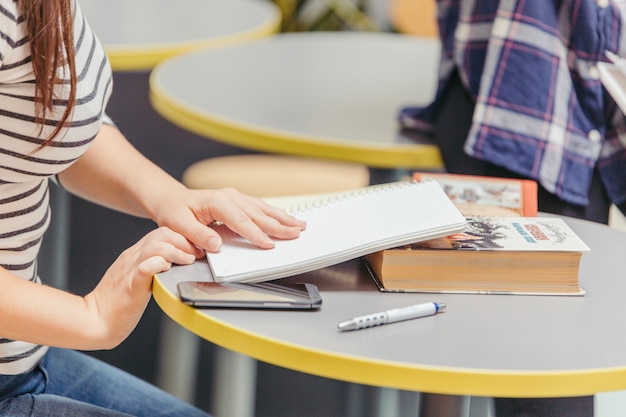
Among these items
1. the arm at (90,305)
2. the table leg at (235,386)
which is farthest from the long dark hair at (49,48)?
the table leg at (235,386)

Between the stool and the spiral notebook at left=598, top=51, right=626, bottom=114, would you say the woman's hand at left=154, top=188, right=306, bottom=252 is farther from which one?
the stool

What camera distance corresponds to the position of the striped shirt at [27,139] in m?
0.88

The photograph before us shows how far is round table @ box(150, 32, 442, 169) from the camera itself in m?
1.56

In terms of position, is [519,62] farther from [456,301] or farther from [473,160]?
[456,301]

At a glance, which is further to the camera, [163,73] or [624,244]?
[163,73]

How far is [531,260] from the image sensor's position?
2.99ft

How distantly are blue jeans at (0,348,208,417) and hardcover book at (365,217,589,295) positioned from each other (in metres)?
0.34

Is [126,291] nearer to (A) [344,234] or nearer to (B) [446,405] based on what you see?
(A) [344,234]

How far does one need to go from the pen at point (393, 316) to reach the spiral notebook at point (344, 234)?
6 centimetres

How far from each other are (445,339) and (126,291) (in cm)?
30

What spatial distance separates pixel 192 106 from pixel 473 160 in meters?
0.50

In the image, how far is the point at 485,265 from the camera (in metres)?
0.92

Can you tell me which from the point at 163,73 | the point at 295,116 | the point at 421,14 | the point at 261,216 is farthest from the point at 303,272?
the point at 421,14

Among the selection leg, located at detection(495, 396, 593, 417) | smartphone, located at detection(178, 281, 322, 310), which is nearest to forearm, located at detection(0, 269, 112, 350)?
smartphone, located at detection(178, 281, 322, 310)
